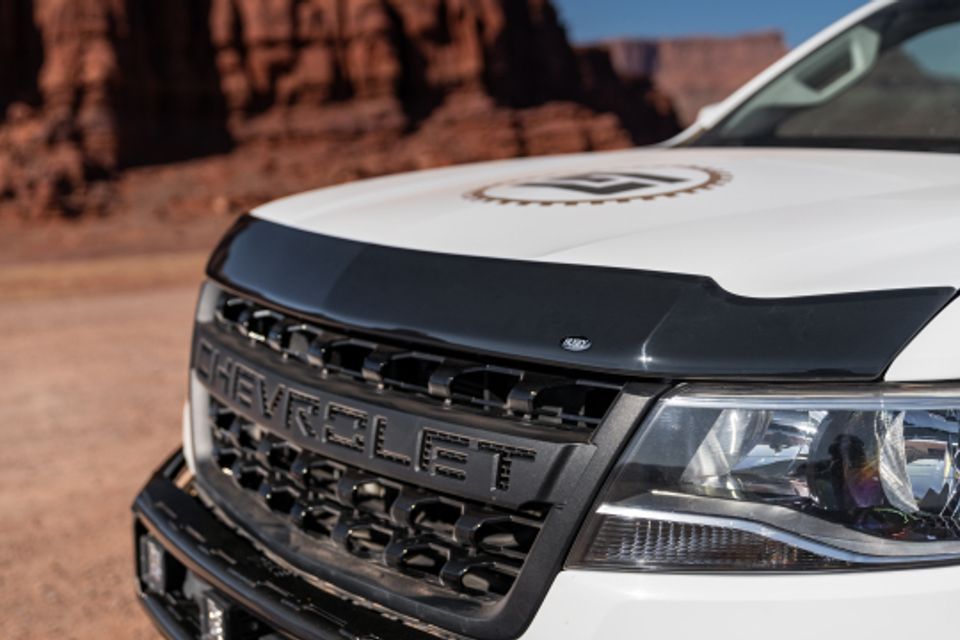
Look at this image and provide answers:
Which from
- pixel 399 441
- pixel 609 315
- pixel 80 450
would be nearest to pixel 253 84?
pixel 80 450

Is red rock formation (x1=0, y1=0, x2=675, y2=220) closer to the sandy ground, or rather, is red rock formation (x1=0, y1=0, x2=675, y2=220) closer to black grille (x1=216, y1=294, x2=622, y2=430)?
the sandy ground

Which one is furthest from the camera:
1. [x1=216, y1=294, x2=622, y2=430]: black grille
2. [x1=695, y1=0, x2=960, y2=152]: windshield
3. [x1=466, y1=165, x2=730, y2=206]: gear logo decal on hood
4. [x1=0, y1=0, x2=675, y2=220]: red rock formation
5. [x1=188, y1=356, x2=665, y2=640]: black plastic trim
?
[x1=0, y1=0, x2=675, y2=220]: red rock formation

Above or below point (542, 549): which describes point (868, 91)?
above

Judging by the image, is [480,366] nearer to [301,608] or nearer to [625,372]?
[625,372]

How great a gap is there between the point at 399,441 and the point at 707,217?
0.70 metres

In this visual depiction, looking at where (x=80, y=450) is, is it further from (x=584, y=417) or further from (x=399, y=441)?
(x=584, y=417)

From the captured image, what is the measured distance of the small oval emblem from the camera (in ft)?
5.39

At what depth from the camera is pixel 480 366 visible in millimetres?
1810

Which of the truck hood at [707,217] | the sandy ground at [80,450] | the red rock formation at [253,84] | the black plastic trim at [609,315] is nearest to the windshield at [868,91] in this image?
the truck hood at [707,217]

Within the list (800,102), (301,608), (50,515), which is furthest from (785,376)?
(50,515)

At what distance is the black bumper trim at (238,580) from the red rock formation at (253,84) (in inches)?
1467

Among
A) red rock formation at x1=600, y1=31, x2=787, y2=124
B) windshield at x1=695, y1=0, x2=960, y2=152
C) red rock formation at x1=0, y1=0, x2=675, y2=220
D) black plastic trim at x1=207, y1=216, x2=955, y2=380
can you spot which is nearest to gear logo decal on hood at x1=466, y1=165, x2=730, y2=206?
black plastic trim at x1=207, y1=216, x2=955, y2=380

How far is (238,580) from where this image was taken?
214 cm

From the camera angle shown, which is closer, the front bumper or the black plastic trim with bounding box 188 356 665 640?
the front bumper
